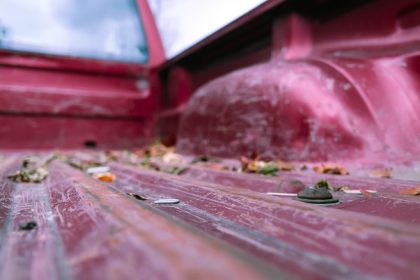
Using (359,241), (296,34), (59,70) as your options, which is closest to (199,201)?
(359,241)

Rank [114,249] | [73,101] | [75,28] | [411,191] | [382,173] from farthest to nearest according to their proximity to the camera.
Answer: [75,28], [73,101], [382,173], [411,191], [114,249]

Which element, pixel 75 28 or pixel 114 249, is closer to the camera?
pixel 114 249

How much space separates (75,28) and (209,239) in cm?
396

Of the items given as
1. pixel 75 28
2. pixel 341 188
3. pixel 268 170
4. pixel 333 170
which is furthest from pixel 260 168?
pixel 75 28

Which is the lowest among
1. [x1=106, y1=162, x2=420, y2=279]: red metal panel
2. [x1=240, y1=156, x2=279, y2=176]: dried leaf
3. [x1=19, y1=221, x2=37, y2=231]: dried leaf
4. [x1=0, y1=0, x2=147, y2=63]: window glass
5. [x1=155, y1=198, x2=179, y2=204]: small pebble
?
[x1=19, y1=221, x2=37, y2=231]: dried leaf

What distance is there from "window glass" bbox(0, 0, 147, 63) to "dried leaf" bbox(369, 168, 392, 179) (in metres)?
3.13

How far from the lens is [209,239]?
464mm

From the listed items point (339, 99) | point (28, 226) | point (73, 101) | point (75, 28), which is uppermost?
point (75, 28)

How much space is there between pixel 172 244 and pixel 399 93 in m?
1.50

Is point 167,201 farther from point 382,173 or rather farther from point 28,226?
point 382,173

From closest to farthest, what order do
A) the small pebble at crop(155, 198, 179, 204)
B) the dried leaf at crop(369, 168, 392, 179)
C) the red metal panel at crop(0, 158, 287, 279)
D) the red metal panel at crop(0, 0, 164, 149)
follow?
1. the red metal panel at crop(0, 158, 287, 279)
2. the small pebble at crop(155, 198, 179, 204)
3. the dried leaf at crop(369, 168, 392, 179)
4. the red metal panel at crop(0, 0, 164, 149)

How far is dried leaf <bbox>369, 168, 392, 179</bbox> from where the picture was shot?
132 cm

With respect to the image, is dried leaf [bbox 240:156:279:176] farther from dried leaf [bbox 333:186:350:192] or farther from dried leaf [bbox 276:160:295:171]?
dried leaf [bbox 333:186:350:192]

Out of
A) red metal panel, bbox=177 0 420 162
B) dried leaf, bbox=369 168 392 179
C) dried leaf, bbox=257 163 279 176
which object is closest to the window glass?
red metal panel, bbox=177 0 420 162
